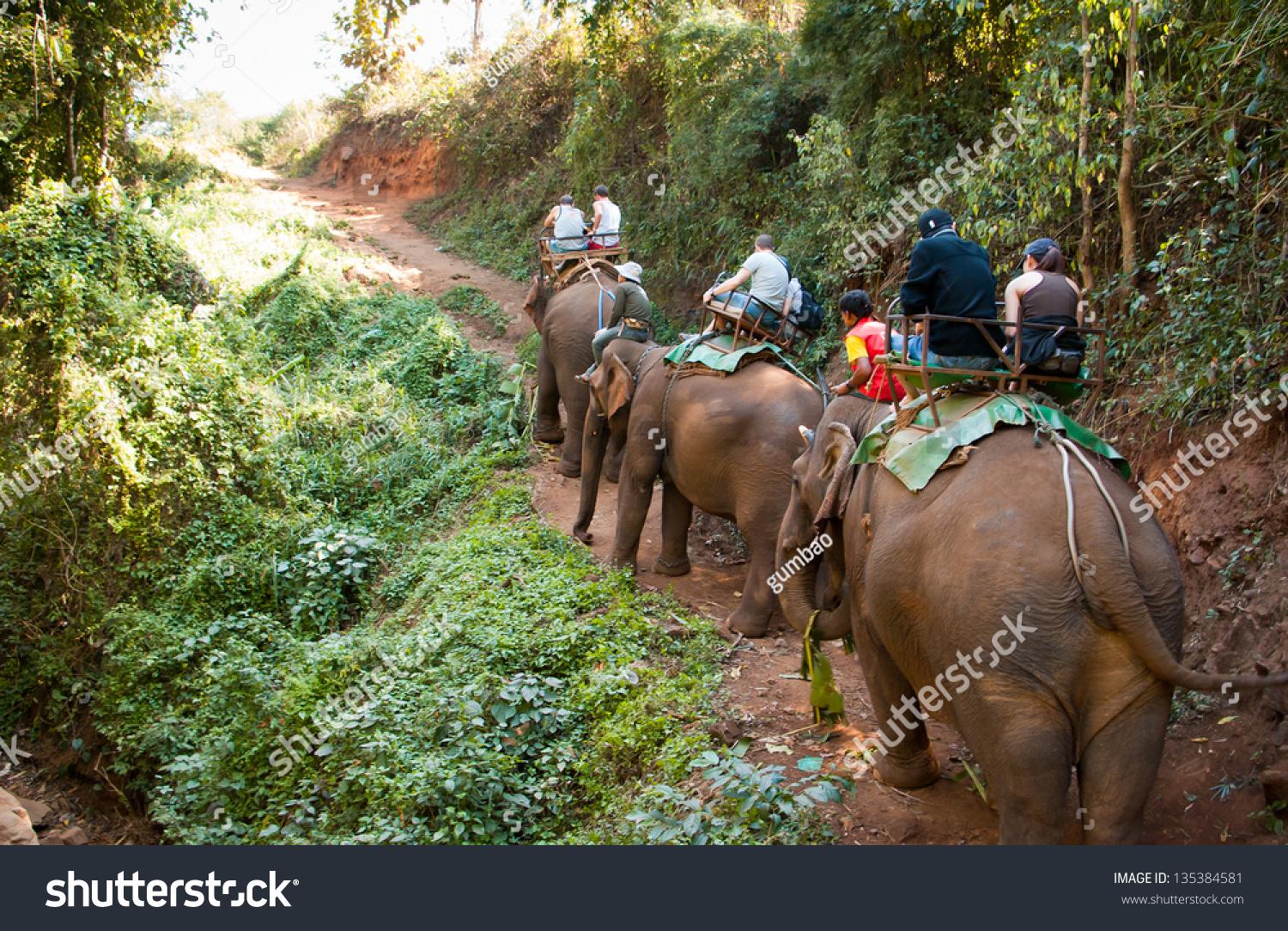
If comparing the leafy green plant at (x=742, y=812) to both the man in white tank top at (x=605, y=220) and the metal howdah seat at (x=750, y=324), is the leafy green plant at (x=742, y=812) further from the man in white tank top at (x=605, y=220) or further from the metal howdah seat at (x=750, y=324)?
the man in white tank top at (x=605, y=220)

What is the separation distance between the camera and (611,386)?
8625 mm

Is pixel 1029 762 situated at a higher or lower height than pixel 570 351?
lower

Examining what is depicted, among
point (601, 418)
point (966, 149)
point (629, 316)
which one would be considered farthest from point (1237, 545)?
point (966, 149)

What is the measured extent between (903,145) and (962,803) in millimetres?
8026

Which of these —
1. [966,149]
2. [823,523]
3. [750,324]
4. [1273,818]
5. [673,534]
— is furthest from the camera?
[966,149]

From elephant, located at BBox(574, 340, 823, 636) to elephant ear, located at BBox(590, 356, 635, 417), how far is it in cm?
1

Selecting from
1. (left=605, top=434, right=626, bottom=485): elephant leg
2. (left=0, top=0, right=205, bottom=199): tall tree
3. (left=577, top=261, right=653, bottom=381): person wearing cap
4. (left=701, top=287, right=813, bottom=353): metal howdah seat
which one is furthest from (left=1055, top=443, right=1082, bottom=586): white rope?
(left=0, top=0, right=205, bottom=199): tall tree

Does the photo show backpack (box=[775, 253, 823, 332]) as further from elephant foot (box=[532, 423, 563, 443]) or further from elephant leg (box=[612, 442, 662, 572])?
elephant foot (box=[532, 423, 563, 443])

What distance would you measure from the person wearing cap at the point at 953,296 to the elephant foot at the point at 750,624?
295 centimetres

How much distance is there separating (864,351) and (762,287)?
138cm

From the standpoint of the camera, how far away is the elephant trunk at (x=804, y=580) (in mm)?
5762

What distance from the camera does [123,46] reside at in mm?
14617

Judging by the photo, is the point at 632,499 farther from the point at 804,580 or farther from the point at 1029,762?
the point at 1029,762

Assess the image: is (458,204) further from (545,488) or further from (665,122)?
(545,488)
